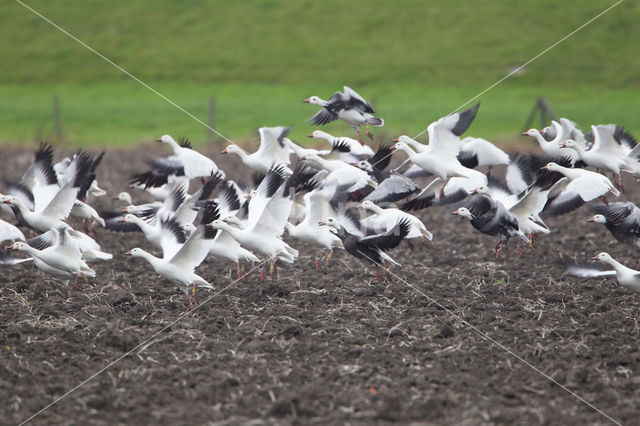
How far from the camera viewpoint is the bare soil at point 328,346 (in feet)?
17.3

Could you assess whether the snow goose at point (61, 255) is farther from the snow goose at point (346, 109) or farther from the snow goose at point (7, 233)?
the snow goose at point (346, 109)

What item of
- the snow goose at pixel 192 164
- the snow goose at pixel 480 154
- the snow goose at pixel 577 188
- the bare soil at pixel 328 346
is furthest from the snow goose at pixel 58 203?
the snow goose at pixel 577 188

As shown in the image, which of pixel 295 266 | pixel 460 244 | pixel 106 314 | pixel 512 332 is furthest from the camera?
pixel 460 244

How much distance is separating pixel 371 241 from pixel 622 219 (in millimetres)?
2904

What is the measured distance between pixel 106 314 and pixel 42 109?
25873 millimetres

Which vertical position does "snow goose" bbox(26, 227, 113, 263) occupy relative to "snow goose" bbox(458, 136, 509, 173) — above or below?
below

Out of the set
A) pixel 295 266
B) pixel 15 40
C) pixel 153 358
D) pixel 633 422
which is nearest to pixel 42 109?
pixel 15 40

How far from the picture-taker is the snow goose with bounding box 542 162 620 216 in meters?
8.41

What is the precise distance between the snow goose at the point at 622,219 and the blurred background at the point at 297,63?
16734mm

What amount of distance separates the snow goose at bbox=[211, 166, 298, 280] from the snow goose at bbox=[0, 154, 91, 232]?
6.40 ft

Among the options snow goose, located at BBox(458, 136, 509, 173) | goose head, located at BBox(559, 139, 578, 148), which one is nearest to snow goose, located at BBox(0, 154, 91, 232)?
snow goose, located at BBox(458, 136, 509, 173)

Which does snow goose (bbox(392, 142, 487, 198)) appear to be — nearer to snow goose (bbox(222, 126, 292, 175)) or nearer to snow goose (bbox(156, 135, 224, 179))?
snow goose (bbox(222, 126, 292, 175))

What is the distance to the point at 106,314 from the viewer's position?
7430 millimetres

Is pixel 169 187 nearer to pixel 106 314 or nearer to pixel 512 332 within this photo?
pixel 106 314
